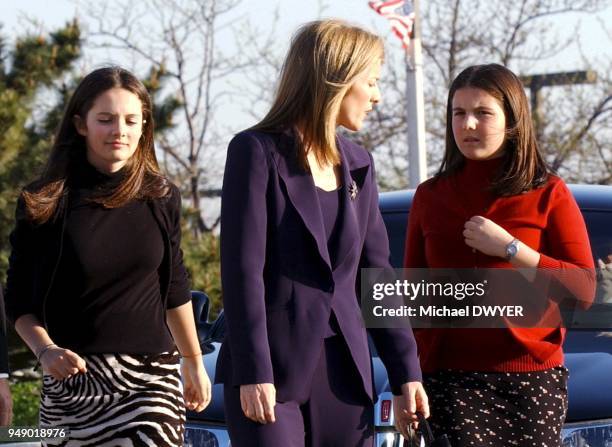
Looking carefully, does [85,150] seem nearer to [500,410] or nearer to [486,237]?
[486,237]

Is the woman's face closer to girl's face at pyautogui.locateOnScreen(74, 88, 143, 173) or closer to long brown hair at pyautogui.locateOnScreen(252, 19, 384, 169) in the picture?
long brown hair at pyautogui.locateOnScreen(252, 19, 384, 169)

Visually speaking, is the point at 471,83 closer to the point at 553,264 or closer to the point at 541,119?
the point at 553,264

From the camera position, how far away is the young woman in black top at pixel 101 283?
13.4 ft

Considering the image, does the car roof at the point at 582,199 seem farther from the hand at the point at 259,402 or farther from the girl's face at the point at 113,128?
the hand at the point at 259,402

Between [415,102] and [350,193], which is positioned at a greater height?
[415,102]

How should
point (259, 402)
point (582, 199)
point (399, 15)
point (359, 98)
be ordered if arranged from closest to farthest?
1. point (259, 402)
2. point (359, 98)
3. point (582, 199)
4. point (399, 15)

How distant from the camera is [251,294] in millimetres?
3510

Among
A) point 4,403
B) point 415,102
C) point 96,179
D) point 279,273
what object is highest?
point 415,102

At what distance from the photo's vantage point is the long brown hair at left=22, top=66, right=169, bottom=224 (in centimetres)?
418

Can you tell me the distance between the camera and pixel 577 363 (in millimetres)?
4949

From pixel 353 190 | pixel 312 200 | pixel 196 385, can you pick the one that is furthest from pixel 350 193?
pixel 196 385

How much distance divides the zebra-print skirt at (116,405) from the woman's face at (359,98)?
94 centimetres

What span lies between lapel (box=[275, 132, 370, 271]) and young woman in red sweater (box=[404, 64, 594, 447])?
0.53 m

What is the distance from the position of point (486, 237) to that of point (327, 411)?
30.7 inches
